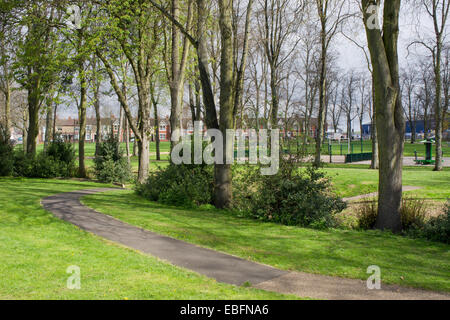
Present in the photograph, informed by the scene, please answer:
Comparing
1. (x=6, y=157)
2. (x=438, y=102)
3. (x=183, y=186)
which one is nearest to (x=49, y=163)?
(x=6, y=157)

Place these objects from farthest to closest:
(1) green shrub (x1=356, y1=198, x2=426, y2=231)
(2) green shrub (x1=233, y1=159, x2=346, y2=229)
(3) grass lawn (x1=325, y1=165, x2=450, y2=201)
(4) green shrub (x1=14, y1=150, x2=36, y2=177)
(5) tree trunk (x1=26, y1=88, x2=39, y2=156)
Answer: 1. (5) tree trunk (x1=26, y1=88, x2=39, y2=156)
2. (4) green shrub (x1=14, y1=150, x2=36, y2=177)
3. (3) grass lawn (x1=325, y1=165, x2=450, y2=201)
4. (2) green shrub (x1=233, y1=159, x2=346, y2=229)
5. (1) green shrub (x1=356, y1=198, x2=426, y2=231)

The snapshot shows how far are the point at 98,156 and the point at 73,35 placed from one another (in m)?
7.17

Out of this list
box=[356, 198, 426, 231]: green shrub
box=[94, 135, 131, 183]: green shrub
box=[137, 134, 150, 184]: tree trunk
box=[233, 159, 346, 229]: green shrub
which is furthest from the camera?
box=[94, 135, 131, 183]: green shrub

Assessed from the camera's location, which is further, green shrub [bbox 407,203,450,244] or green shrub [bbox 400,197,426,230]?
green shrub [bbox 400,197,426,230]

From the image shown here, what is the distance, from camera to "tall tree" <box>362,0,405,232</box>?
9.31 meters

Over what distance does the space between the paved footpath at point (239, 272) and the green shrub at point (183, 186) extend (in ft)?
13.0

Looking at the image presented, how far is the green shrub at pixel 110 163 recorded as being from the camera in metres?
21.7

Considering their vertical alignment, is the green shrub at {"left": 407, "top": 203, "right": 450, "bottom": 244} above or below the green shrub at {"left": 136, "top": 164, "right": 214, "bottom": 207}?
below

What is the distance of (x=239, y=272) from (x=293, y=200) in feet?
15.3

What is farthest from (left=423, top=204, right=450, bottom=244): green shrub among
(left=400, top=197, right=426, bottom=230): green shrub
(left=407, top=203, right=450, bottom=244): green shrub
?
(left=400, top=197, right=426, bottom=230): green shrub

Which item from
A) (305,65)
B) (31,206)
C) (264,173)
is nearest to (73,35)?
(31,206)

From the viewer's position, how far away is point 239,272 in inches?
234

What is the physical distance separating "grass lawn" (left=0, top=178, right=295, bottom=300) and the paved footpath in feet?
1.06

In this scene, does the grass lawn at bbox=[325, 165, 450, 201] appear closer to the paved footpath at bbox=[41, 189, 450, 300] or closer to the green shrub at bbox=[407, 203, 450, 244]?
the green shrub at bbox=[407, 203, 450, 244]
